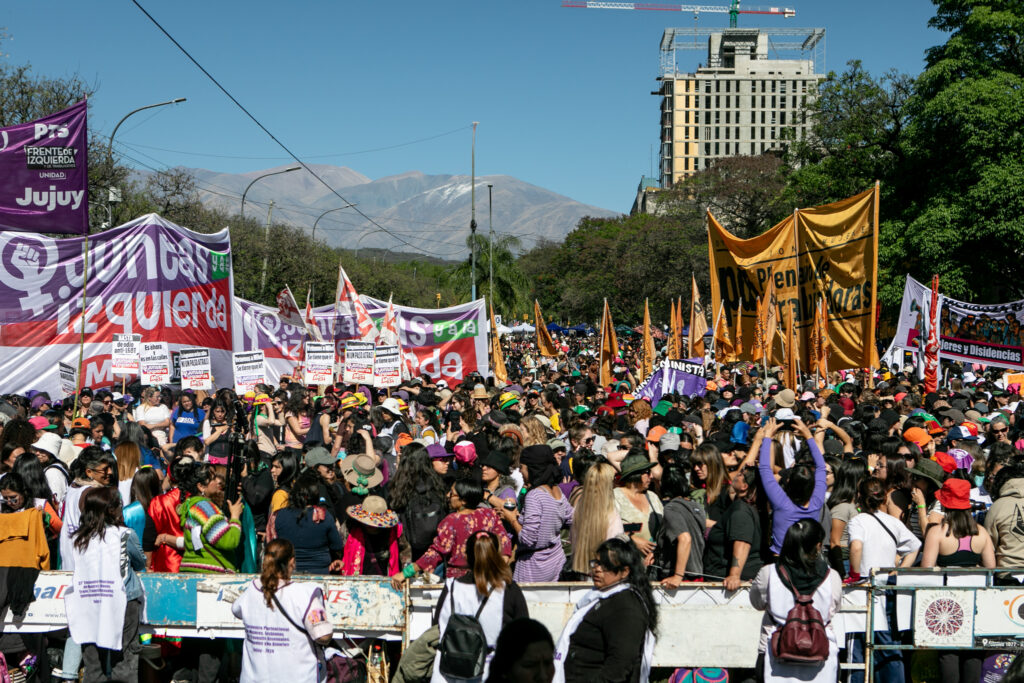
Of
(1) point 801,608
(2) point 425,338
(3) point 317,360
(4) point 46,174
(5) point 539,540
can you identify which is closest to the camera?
(1) point 801,608

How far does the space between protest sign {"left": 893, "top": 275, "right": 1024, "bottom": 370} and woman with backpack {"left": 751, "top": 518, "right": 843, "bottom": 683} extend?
11365mm

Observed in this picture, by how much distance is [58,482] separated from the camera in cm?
768

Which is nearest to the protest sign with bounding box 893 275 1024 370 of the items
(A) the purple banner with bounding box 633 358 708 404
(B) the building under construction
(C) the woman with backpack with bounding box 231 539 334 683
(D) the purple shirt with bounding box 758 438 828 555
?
(A) the purple banner with bounding box 633 358 708 404

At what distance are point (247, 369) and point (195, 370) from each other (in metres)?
0.84

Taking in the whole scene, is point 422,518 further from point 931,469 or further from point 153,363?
point 153,363

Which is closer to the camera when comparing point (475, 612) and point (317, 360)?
point (475, 612)

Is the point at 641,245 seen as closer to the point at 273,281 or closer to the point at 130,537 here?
the point at 273,281

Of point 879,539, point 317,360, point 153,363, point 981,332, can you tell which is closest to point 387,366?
point 317,360

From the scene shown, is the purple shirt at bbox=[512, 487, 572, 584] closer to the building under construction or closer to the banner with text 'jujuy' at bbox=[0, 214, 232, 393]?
the banner with text 'jujuy' at bbox=[0, 214, 232, 393]

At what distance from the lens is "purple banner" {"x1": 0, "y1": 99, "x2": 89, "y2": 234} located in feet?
36.3

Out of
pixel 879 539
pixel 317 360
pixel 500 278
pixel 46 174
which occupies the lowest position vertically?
pixel 879 539

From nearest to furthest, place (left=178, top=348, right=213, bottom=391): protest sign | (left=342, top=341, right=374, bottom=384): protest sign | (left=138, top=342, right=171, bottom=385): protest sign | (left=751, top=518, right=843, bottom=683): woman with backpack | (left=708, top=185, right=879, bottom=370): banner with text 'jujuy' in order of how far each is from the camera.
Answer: (left=751, top=518, right=843, bottom=683): woman with backpack < (left=708, top=185, right=879, bottom=370): banner with text 'jujuy' < (left=138, top=342, right=171, bottom=385): protest sign < (left=178, top=348, right=213, bottom=391): protest sign < (left=342, top=341, right=374, bottom=384): protest sign

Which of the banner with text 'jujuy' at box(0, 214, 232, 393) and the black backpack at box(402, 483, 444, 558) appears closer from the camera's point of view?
the black backpack at box(402, 483, 444, 558)

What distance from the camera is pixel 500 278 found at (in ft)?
167
